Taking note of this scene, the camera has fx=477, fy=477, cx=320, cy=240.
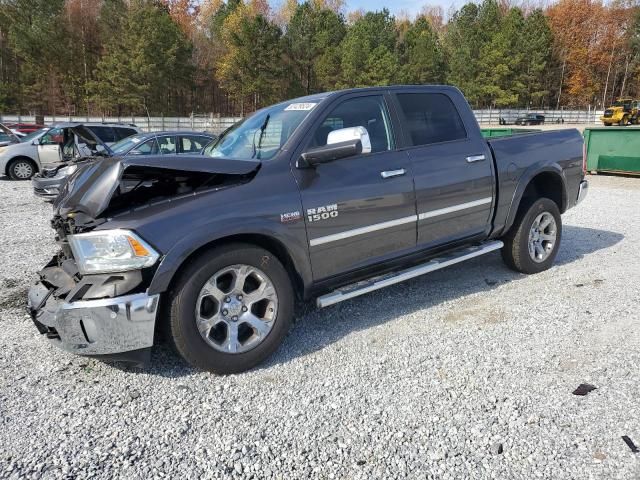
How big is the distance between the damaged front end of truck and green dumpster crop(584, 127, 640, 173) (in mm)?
12718

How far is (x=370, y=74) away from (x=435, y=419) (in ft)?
194

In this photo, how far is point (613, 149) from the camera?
42.8 ft

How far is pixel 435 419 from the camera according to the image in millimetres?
2689

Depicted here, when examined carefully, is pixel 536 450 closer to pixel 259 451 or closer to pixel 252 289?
pixel 259 451

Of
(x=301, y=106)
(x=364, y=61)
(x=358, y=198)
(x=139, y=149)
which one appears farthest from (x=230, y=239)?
(x=364, y=61)

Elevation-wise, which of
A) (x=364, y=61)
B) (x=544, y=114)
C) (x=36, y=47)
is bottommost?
(x=544, y=114)

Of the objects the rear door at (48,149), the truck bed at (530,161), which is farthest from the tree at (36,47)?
the truck bed at (530,161)

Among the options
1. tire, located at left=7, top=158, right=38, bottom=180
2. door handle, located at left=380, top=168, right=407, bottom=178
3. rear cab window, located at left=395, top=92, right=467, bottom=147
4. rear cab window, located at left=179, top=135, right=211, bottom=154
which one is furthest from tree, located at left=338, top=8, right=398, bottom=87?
door handle, located at left=380, top=168, right=407, bottom=178

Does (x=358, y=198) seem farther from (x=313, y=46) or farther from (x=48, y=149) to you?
(x=313, y=46)

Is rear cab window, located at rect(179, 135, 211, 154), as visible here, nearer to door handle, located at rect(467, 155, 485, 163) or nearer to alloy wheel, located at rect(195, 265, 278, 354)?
door handle, located at rect(467, 155, 485, 163)

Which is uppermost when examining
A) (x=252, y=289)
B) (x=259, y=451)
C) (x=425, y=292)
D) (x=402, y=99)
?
(x=402, y=99)

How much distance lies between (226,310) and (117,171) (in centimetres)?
109

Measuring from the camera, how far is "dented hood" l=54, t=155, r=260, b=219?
286 cm

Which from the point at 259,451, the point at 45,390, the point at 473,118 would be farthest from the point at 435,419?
the point at 473,118
